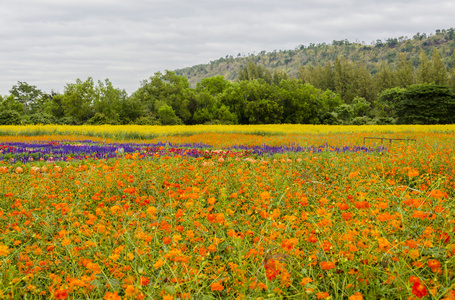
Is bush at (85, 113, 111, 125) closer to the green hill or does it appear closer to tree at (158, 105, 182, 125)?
tree at (158, 105, 182, 125)

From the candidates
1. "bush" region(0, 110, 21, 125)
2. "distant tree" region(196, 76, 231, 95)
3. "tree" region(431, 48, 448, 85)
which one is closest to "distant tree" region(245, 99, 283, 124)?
"distant tree" region(196, 76, 231, 95)

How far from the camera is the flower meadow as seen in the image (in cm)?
186

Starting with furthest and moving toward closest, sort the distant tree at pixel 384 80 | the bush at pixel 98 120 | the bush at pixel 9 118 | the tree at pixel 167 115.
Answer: the distant tree at pixel 384 80 → the tree at pixel 167 115 → the bush at pixel 98 120 → the bush at pixel 9 118

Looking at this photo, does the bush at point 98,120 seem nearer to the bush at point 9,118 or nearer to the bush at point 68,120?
the bush at point 68,120

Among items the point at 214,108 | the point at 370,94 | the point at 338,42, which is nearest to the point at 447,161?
the point at 214,108

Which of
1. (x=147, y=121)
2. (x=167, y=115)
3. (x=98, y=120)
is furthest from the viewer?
(x=167, y=115)

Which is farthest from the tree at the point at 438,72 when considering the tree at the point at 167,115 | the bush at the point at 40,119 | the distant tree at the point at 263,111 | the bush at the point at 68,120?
the bush at the point at 40,119

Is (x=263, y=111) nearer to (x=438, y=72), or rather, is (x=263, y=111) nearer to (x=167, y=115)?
(x=167, y=115)

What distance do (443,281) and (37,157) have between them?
9242 mm

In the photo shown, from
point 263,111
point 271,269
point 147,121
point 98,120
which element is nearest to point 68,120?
point 98,120

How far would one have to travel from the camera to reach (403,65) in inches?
Answer: 2712

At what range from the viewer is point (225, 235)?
10.7ft

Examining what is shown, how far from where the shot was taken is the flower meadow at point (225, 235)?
186 cm

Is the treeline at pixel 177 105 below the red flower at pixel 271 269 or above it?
above
